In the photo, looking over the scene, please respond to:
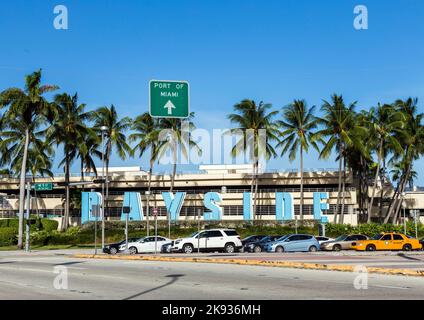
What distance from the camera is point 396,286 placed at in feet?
55.3

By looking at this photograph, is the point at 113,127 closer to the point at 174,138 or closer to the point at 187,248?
the point at 174,138

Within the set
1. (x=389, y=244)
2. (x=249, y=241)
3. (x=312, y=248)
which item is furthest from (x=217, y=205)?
(x=389, y=244)

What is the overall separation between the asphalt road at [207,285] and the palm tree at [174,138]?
148 feet

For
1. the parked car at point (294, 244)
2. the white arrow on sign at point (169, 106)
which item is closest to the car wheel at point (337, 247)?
the parked car at point (294, 244)

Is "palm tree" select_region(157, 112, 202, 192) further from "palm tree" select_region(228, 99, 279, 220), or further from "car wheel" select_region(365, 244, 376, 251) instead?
"car wheel" select_region(365, 244, 376, 251)

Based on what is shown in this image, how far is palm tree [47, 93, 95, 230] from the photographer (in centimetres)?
6700

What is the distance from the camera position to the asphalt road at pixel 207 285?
48.9 ft

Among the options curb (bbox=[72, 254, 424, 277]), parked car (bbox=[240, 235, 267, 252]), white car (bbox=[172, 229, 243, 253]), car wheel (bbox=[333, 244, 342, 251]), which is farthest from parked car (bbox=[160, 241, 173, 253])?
car wheel (bbox=[333, 244, 342, 251])

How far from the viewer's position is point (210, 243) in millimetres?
41312

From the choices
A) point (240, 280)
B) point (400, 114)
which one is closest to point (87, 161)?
point (400, 114)

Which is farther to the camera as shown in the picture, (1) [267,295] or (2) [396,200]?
(2) [396,200]

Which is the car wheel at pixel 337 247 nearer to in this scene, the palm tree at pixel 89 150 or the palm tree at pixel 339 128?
the palm tree at pixel 339 128
